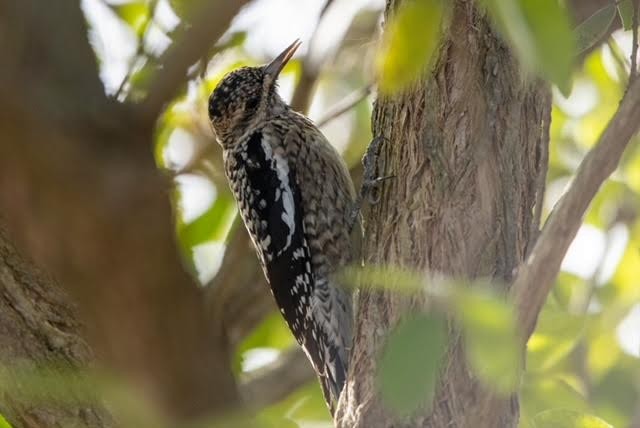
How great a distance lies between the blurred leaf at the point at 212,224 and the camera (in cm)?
402

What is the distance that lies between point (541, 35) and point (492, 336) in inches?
13.3

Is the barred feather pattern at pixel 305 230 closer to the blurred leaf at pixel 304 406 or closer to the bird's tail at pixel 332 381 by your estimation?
the bird's tail at pixel 332 381

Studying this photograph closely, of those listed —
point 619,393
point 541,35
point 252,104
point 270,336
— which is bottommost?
point 270,336

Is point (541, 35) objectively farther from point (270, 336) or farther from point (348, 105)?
point (270, 336)

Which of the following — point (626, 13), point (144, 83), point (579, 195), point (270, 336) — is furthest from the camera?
point (270, 336)

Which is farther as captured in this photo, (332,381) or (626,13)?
(332,381)

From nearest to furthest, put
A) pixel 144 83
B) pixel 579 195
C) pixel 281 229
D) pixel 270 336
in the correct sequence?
pixel 144 83, pixel 579 195, pixel 281 229, pixel 270 336

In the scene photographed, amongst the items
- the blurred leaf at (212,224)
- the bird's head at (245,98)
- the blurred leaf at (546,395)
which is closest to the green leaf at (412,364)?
the blurred leaf at (546,395)

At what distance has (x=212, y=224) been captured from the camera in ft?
14.0

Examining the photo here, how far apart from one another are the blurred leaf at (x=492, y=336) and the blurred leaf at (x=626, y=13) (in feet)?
5.03

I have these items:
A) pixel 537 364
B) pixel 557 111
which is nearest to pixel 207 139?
pixel 557 111

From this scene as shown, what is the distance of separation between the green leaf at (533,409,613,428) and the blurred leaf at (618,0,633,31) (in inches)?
35.3

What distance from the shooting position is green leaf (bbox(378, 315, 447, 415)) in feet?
4.42

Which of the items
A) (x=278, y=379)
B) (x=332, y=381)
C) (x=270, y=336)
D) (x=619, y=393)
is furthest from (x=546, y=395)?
(x=270, y=336)
